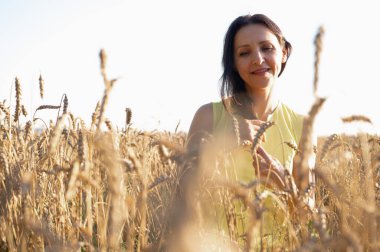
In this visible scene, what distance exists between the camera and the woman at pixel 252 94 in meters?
2.43

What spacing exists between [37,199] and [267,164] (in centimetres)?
94

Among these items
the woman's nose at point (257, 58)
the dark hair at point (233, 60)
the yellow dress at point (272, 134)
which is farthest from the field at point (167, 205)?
the dark hair at point (233, 60)

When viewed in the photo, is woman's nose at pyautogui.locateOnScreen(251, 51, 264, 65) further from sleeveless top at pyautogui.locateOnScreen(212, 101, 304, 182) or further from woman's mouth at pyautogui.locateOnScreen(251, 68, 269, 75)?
sleeveless top at pyautogui.locateOnScreen(212, 101, 304, 182)

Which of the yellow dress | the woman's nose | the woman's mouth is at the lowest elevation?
the yellow dress

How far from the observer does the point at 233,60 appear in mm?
2740

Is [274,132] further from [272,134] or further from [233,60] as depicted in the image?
[233,60]

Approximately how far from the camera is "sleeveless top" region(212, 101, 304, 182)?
2.46 meters

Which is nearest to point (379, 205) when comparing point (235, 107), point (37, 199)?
point (235, 107)

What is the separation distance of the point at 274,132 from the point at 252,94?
0.28 m

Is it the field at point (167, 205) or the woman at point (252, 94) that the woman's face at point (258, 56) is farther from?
the field at point (167, 205)

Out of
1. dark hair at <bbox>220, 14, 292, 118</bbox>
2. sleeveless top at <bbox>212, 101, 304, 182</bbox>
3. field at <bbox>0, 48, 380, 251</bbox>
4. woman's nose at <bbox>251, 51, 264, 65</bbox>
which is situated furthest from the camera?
dark hair at <bbox>220, 14, 292, 118</bbox>

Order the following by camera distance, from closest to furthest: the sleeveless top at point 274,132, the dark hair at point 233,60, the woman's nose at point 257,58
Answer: the woman's nose at point 257,58 → the sleeveless top at point 274,132 → the dark hair at point 233,60

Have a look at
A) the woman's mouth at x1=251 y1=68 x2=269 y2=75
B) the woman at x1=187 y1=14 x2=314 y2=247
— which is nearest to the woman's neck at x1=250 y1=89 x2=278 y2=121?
the woman at x1=187 y1=14 x2=314 y2=247

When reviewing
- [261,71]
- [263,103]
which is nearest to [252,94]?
[263,103]
